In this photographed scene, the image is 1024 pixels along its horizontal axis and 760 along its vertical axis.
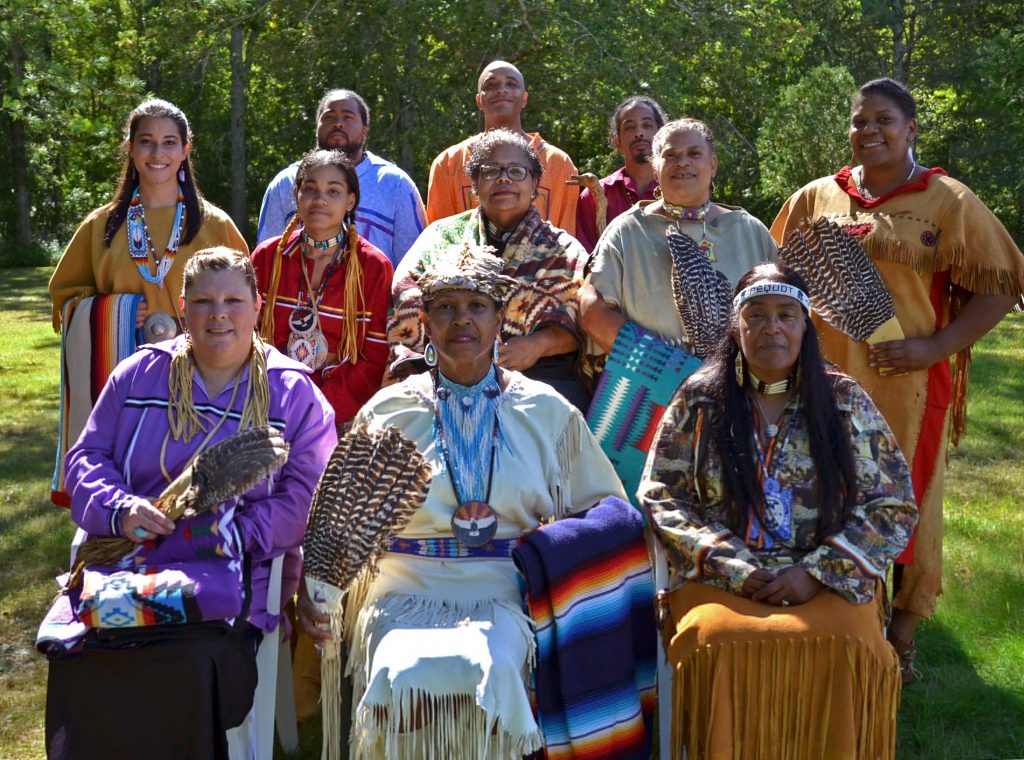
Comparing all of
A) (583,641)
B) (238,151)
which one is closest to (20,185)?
(238,151)

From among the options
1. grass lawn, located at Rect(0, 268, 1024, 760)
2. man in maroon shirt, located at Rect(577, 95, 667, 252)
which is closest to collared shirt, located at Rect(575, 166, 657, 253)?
man in maroon shirt, located at Rect(577, 95, 667, 252)

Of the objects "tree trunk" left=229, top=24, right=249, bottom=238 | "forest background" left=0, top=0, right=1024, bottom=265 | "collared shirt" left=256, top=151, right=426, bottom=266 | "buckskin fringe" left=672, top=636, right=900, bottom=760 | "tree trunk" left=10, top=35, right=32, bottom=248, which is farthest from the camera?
"tree trunk" left=10, top=35, right=32, bottom=248

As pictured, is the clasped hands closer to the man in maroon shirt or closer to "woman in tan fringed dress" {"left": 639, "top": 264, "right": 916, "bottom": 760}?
"woman in tan fringed dress" {"left": 639, "top": 264, "right": 916, "bottom": 760}

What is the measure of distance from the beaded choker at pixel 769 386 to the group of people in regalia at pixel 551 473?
0.02 meters

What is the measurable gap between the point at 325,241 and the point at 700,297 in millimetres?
1368

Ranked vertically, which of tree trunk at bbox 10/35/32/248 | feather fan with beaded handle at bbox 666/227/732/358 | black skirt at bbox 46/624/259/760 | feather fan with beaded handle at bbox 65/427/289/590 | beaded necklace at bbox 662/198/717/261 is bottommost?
black skirt at bbox 46/624/259/760

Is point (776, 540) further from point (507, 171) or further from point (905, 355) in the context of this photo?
point (507, 171)

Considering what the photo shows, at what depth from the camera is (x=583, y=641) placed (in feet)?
10.2

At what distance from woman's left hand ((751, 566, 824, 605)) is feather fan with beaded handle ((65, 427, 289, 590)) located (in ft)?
4.53

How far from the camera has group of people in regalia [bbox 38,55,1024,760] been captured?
2.99 metres

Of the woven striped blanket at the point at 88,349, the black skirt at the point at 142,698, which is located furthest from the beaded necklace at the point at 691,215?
the black skirt at the point at 142,698

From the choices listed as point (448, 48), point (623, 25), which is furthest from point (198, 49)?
point (623, 25)

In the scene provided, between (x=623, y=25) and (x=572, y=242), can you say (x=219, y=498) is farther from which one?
(x=623, y=25)

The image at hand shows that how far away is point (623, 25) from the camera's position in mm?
13383
